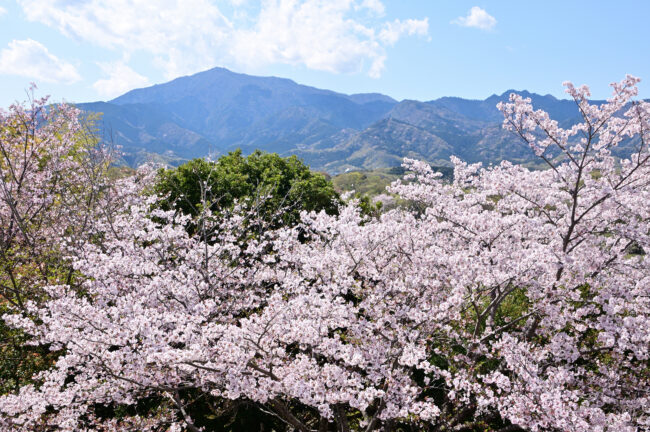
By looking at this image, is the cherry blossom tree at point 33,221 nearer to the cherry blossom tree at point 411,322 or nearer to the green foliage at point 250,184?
the cherry blossom tree at point 411,322

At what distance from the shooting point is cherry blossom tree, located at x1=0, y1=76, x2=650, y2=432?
5.70m

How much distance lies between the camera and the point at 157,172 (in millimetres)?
21703

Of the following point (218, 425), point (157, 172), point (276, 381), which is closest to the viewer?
point (276, 381)

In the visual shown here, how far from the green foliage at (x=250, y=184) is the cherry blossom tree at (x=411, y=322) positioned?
813cm

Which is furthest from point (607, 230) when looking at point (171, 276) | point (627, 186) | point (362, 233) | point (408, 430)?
point (171, 276)

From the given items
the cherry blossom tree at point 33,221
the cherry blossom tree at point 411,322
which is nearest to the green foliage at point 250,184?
the cherry blossom tree at point 33,221

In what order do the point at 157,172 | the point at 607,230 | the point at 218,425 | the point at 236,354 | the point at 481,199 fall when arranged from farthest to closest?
the point at 157,172
the point at 481,199
the point at 218,425
the point at 607,230
the point at 236,354

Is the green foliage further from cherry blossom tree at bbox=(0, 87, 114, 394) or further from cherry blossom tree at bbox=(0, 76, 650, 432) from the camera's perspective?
cherry blossom tree at bbox=(0, 76, 650, 432)

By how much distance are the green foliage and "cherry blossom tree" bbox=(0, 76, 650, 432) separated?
26.7 feet

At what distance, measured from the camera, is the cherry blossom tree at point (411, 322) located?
18.7 ft

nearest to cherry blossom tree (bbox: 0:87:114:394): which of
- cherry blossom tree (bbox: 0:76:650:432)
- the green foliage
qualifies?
cherry blossom tree (bbox: 0:76:650:432)

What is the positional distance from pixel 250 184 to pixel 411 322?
13.4 meters

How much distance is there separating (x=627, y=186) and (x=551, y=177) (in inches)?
64.0

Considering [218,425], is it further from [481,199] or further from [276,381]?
[481,199]
